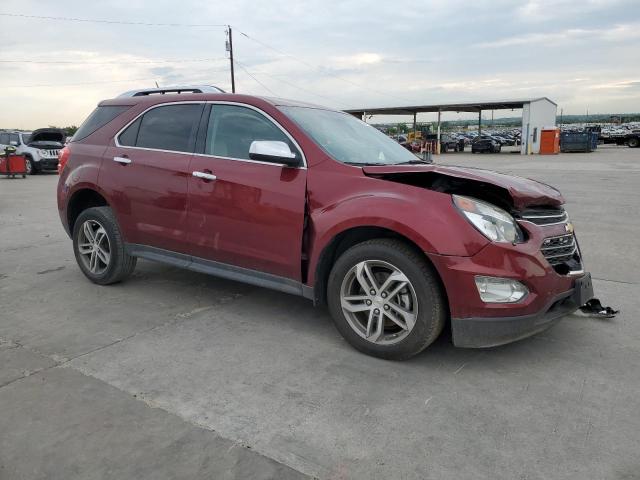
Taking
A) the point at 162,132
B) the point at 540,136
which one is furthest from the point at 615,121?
the point at 162,132

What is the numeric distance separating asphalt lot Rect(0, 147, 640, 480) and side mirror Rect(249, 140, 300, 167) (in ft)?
4.25

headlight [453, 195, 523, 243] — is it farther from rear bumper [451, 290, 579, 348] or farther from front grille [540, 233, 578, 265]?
rear bumper [451, 290, 579, 348]

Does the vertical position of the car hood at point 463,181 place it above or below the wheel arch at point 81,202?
above

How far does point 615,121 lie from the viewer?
327 feet

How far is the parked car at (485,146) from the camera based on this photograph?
38622mm

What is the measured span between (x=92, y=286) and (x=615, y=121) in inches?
4485

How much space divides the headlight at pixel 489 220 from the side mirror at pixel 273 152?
3.84ft

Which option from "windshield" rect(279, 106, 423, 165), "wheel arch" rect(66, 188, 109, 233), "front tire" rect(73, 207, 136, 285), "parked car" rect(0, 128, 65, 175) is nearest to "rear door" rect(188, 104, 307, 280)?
"windshield" rect(279, 106, 423, 165)

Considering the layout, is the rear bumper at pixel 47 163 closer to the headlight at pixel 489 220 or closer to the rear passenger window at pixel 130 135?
the rear passenger window at pixel 130 135

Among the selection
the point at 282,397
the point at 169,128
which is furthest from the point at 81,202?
the point at 282,397

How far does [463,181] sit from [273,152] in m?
1.30

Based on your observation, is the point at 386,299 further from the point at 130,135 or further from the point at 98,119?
the point at 98,119

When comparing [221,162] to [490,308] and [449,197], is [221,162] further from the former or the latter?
[490,308]

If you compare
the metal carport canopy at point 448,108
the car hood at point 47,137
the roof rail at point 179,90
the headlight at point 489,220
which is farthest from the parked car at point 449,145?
the headlight at point 489,220
